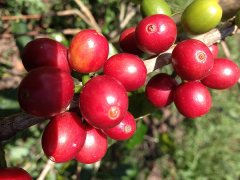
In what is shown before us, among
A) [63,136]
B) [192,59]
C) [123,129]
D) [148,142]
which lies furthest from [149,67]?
[148,142]

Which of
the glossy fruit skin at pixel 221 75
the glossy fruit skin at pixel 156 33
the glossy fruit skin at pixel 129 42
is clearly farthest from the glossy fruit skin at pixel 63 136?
the glossy fruit skin at pixel 221 75

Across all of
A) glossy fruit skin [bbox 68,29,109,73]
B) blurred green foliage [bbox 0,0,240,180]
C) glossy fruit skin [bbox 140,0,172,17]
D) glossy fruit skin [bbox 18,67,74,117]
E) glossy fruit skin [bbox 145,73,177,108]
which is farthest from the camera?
blurred green foliage [bbox 0,0,240,180]

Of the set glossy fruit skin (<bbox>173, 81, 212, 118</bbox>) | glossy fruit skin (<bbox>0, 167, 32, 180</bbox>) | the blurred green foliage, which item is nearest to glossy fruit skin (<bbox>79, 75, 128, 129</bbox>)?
glossy fruit skin (<bbox>0, 167, 32, 180</bbox>)

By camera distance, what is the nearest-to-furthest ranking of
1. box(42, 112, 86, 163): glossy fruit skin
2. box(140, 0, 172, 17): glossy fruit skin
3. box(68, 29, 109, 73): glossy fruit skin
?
box(42, 112, 86, 163): glossy fruit skin → box(68, 29, 109, 73): glossy fruit skin → box(140, 0, 172, 17): glossy fruit skin

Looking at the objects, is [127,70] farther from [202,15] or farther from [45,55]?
[202,15]

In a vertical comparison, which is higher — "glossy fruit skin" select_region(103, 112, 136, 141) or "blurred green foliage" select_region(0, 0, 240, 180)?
"glossy fruit skin" select_region(103, 112, 136, 141)

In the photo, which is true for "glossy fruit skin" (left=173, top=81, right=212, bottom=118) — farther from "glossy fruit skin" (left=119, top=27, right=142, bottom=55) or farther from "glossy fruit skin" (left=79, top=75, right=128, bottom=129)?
"glossy fruit skin" (left=79, top=75, right=128, bottom=129)

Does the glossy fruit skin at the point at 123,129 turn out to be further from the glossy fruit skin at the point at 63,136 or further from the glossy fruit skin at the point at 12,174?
the glossy fruit skin at the point at 12,174
